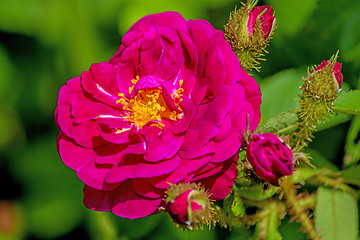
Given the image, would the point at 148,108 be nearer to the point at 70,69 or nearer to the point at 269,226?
the point at 269,226

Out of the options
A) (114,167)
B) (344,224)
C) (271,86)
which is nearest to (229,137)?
(114,167)

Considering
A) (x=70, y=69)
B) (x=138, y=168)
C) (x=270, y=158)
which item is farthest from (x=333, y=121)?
(x=70, y=69)

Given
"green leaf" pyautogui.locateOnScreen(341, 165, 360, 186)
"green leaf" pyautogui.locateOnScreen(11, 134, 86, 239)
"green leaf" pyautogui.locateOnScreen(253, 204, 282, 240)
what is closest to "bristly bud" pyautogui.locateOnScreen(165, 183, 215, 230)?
"green leaf" pyautogui.locateOnScreen(253, 204, 282, 240)

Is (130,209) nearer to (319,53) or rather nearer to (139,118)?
(139,118)

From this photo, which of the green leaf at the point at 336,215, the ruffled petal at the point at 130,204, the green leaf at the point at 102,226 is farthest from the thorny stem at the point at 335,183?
the green leaf at the point at 102,226

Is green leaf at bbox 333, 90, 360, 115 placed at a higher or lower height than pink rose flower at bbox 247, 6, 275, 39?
lower

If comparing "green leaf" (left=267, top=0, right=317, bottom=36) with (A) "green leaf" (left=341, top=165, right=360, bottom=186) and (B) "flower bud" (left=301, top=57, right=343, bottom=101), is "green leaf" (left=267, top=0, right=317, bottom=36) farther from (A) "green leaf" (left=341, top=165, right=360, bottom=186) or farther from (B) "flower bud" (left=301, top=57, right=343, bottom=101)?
(A) "green leaf" (left=341, top=165, right=360, bottom=186)

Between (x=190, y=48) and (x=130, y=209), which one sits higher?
(x=190, y=48)
